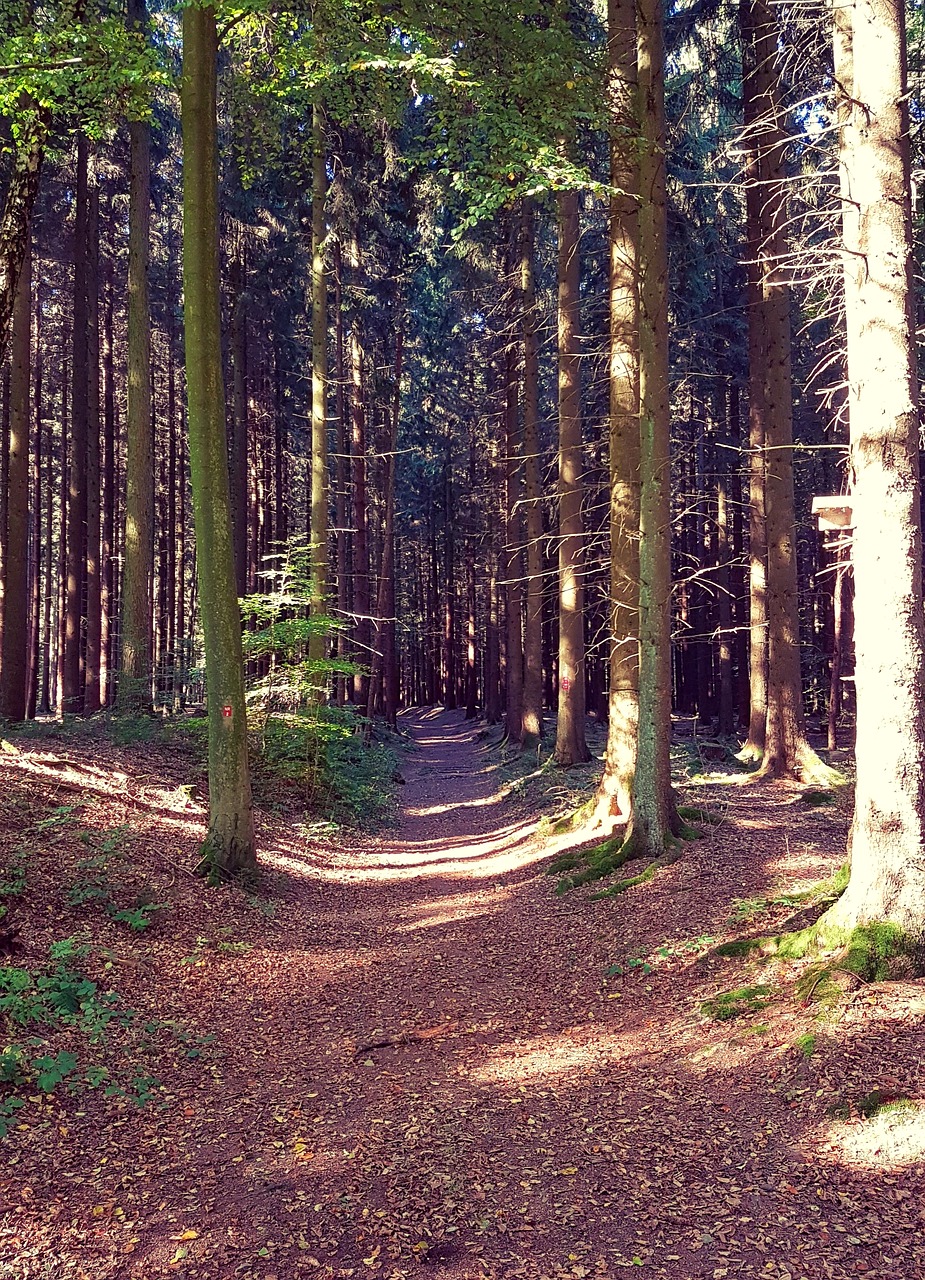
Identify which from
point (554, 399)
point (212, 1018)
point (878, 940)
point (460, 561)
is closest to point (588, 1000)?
point (878, 940)

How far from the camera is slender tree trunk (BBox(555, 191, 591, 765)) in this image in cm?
1506

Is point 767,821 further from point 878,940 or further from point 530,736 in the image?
point 530,736

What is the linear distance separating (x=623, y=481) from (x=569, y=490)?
14.9 feet

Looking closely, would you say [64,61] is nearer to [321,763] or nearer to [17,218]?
[17,218]

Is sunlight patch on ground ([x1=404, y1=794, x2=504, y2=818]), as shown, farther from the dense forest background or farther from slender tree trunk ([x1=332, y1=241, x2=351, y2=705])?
slender tree trunk ([x1=332, y1=241, x2=351, y2=705])

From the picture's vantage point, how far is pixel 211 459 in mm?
8844

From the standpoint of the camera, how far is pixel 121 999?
6.04 m

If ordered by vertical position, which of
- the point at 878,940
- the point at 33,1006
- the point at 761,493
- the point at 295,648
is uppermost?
the point at 761,493

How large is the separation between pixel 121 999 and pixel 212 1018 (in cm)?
66

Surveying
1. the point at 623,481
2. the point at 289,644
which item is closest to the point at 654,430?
the point at 623,481

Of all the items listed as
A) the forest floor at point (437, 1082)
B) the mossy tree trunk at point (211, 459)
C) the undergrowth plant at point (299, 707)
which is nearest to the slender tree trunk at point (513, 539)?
the undergrowth plant at point (299, 707)

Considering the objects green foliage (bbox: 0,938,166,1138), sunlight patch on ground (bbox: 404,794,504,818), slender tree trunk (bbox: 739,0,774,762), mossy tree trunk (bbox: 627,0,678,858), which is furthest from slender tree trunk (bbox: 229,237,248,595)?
green foliage (bbox: 0,938,166,1138)

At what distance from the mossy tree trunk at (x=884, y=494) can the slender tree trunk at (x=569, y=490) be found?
910 cm

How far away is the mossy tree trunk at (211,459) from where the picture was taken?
28.4ft
